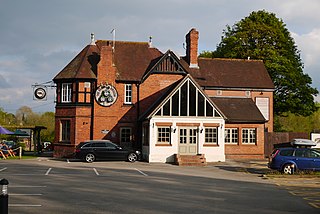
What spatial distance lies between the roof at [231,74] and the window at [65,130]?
38.5ft

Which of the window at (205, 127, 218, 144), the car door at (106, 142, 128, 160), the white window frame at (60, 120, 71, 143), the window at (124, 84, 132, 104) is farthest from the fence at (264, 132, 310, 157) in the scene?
the white window frame at (60, 120, 71, 143)

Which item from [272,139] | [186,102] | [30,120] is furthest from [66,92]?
[30,120]

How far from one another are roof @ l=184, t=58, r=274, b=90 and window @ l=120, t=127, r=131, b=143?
7642mm

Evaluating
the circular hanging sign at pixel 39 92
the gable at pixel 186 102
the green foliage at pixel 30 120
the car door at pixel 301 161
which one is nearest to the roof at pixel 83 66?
the circular hanging sign at pixel 39 92

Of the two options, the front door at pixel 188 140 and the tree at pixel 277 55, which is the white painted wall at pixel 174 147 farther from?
the tree at pixel 277 55

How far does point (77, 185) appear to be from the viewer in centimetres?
1795

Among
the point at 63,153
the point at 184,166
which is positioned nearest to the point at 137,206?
the point at 184,166

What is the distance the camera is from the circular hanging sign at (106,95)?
120ft

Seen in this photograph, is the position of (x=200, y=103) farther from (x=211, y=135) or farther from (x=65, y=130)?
(x=65, y=130)

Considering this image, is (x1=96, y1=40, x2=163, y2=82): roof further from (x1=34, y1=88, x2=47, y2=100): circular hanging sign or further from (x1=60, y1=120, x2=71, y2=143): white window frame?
(x1=34, y1=88, x2=47, y2=100): circular hanging sign

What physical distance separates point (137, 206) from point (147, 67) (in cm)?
2659

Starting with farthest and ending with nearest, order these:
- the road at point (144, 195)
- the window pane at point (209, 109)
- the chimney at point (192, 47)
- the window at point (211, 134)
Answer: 1. the chimney at point (192, 47)
2. the window at point (211, 134)
3. the window pane at point (209, 109)
4. the road at point (144, 195)

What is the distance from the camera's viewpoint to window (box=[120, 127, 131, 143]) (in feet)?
123

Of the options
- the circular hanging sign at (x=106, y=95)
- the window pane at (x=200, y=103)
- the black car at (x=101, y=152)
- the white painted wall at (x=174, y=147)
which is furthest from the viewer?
the circular hanging sign at (x=106, y=95)
